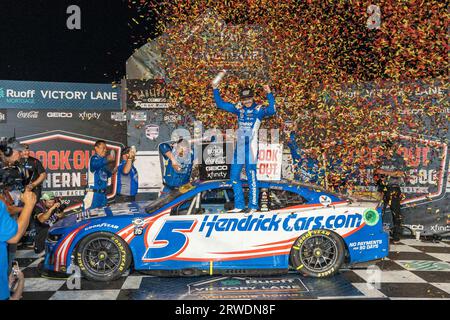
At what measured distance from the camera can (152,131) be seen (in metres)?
9.46

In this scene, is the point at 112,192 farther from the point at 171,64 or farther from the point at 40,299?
the point at 40,299

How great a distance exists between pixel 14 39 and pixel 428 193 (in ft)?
34.2

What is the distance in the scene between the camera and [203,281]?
5.98 metres

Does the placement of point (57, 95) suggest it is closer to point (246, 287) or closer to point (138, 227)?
point (138, 227)

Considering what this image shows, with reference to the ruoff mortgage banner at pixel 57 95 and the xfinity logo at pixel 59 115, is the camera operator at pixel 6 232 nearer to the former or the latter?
the xfinity logo at pixel 59 115

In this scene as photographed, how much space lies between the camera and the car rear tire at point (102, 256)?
582 centimetres

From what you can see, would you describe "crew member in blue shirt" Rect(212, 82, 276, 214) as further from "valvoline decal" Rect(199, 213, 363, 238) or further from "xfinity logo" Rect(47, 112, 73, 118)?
"xfinity logo" Rect(47, 112, 73, 118)

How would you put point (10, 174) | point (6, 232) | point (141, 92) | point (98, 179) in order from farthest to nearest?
1. point (141, 92)
2. point (98, 179)
3. point (10, 174)
4. point (6, 232)

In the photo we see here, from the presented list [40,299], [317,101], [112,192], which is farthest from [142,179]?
[40,299]

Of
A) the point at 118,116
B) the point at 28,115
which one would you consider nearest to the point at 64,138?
the point at 28,115

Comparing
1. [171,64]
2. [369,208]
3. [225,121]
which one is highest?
[171,64]

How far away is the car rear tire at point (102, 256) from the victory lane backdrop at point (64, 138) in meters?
3.77

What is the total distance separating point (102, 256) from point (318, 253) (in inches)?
108

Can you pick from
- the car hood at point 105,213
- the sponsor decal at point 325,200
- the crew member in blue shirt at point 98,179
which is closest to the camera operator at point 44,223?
the crew member in blue shirt at point 98,179
